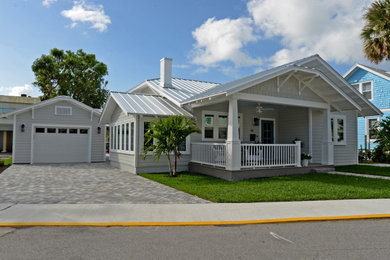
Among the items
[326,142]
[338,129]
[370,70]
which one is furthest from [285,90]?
[370,70]

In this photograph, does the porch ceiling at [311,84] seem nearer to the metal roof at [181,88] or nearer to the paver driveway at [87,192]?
the metal roof at [181,88]

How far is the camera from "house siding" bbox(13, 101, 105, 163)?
16781mm

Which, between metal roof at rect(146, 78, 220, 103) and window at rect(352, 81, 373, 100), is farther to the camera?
window at rect(352, 81, 373, 100)

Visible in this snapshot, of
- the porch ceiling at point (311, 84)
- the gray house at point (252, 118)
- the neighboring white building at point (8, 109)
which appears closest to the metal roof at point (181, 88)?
the gray house at point (252, 118)

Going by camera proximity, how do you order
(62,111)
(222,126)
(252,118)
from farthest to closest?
(62,111), (252,118), (222,126)

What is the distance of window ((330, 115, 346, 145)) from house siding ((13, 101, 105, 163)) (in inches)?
564

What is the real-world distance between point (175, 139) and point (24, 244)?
7148mm

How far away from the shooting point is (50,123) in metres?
17.4

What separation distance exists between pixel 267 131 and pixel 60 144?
1284 centimetres

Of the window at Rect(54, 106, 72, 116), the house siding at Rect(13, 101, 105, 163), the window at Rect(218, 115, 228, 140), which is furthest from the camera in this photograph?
the window at Rect(54, 106, 72, 116)

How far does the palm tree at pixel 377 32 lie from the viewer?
1331 centimetres

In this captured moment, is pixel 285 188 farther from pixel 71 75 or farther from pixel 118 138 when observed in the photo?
pixel 71 75

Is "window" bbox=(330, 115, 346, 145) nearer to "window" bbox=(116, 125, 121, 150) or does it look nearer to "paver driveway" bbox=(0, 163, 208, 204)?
"paver driveway" bbox=(0, 163, 208, 204)

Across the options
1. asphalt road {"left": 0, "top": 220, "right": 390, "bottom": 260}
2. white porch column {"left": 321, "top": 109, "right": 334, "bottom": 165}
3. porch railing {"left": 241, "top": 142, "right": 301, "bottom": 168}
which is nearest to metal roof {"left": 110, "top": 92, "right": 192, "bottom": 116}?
porch railing {"left": 241, "top": 142, "right": 301, "bottom": 168}
